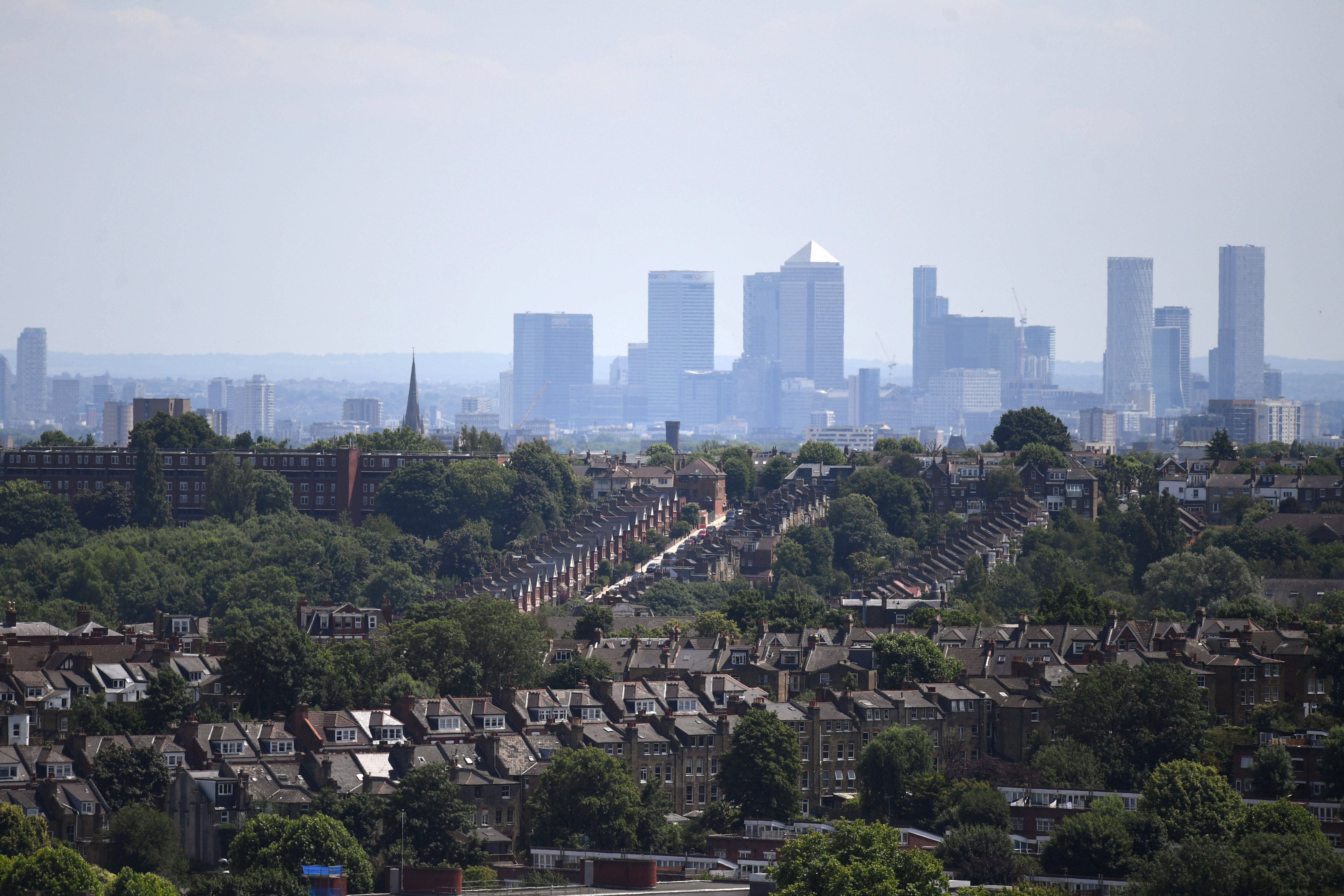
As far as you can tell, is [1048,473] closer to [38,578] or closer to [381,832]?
[38,578]

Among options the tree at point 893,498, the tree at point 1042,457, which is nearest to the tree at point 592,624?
the tree at point 893,498

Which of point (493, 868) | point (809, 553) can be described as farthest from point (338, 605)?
point (493, 868)

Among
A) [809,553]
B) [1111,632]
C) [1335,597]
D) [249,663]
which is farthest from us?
[809,553]

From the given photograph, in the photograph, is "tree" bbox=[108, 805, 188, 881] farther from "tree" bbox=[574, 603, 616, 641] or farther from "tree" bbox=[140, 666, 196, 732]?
"tree" bbox=[574, 603, 616, 641]

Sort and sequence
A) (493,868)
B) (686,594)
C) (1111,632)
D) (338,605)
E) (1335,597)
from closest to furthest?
(493,868)
(1111,632)
(1335,597)
(338,605)
(686,594)

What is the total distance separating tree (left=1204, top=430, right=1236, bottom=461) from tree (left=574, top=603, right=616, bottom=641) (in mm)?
63890

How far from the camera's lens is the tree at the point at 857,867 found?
55844mm

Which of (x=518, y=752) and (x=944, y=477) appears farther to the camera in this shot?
(x=944, y=477)

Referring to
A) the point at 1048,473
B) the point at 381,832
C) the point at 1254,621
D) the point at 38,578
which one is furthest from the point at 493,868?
the point at 1048,473

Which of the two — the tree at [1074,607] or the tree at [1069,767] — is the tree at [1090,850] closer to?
the tree at [1069,767]

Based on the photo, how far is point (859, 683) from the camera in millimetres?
84875

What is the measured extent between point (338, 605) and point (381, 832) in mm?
Result: 47110

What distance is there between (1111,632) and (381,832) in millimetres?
33537

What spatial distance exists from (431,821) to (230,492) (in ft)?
291
